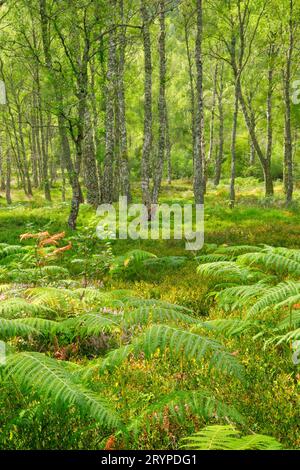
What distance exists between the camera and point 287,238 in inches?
447

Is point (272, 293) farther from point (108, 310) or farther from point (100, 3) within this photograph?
point (100, 3)

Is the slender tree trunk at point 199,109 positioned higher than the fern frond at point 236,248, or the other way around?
the slender tree trunk at point 199,109

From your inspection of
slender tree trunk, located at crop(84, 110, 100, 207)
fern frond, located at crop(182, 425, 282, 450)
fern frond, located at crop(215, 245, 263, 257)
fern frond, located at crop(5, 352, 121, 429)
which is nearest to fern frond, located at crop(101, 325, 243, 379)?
fern frond, located at crop(5, 352, 121, 429)

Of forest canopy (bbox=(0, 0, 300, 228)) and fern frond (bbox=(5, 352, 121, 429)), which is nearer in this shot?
fern frond (bbox=(5, 352, 121, 429))

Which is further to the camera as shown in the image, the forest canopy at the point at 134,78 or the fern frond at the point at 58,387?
the forest canopy at the point at 134,78

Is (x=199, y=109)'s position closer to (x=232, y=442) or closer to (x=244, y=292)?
(x=244, y=292)
